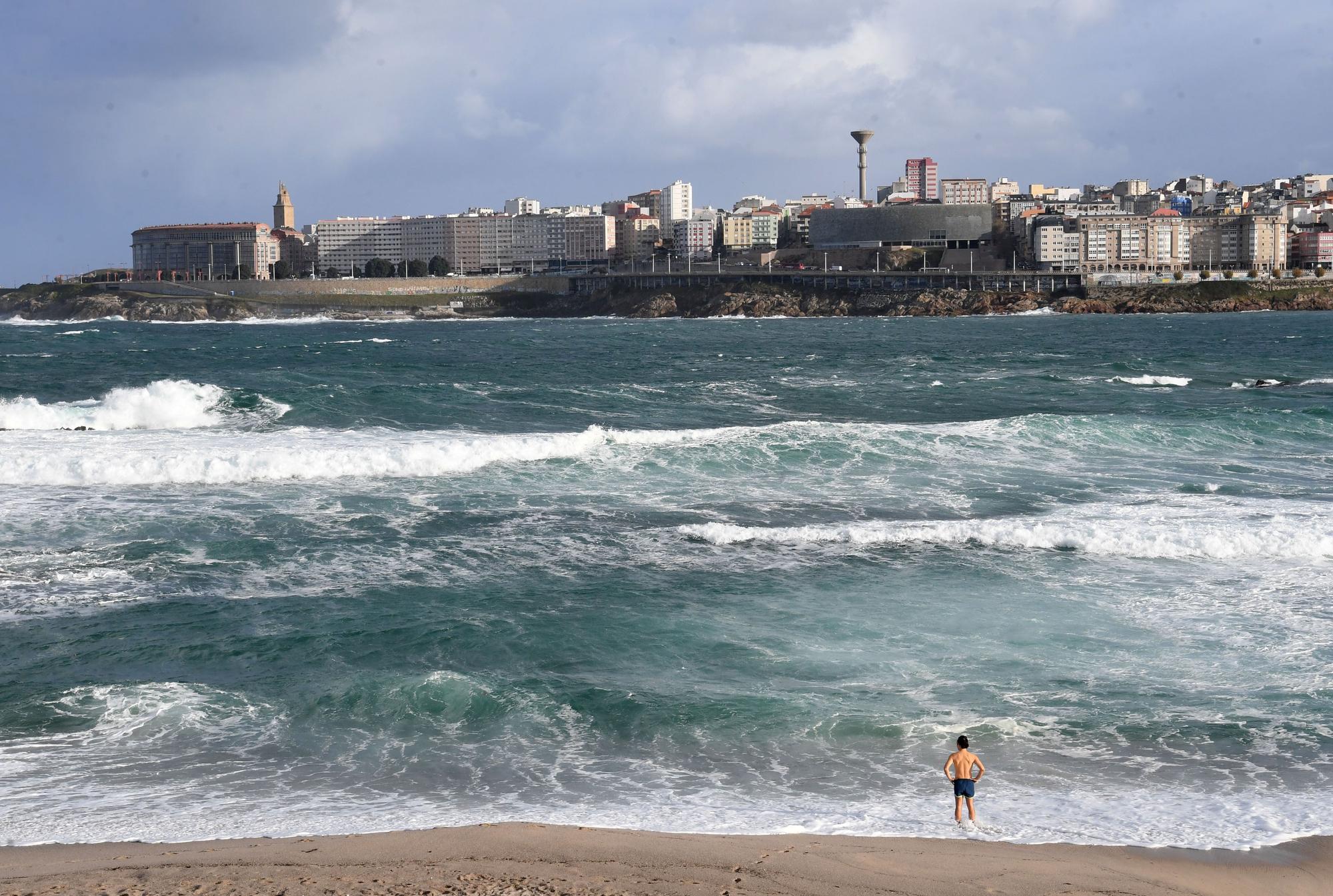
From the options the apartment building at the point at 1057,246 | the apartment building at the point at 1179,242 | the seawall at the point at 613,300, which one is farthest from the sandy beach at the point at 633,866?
the apartment building at the point at 1179,242

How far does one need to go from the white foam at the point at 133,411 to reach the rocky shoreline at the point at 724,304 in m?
99.4

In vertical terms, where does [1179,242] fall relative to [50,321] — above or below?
above

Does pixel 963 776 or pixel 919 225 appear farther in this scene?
pixel 919 225

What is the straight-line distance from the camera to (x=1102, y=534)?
17.9 meters

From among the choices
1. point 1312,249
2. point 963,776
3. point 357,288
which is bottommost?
point 963,776

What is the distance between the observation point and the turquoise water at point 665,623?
9812 millimetres

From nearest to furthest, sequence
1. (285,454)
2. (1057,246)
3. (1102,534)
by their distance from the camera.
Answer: (1102,534)
(285,454)
(1057,246)

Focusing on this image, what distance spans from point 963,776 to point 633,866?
2671 millimetres

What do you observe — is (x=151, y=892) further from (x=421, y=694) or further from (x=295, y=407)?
(x=295, y=407)

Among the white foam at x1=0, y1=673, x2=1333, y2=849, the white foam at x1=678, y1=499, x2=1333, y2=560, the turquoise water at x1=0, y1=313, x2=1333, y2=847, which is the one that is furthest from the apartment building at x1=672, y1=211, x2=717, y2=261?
the white foam at x1=0, y1=673, x2=1333, y2=849

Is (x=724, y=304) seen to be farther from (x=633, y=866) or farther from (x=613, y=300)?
(x=633, y=866)

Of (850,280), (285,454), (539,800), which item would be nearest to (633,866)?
(539,800)

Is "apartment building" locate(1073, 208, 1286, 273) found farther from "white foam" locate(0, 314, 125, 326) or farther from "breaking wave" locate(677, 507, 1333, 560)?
"breaking wave" locate(677, 507, 1333, 560)

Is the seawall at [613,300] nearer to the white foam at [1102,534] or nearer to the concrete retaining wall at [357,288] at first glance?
the concrete retaining wall at [357,288]
